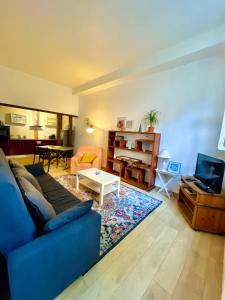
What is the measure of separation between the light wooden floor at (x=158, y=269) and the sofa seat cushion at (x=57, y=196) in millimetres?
710

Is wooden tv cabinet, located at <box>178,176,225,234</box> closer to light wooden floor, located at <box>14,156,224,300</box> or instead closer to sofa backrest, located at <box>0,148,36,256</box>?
light wooden floor, located at <box>14,156,224,300</box>

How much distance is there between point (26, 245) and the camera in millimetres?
912

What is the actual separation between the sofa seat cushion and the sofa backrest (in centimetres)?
65

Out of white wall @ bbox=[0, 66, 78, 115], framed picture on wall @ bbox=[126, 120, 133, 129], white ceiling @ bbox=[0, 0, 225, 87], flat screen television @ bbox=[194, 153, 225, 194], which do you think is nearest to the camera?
white ceiling @ bbox=[0, 0, 225, 87]

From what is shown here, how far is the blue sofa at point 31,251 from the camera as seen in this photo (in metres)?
0.86

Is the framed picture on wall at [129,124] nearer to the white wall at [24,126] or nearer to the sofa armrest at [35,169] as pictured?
the sofa armrest at [35,169]

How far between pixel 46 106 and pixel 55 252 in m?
4.84

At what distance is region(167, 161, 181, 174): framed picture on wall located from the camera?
118 inches

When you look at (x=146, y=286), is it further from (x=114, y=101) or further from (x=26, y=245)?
(x=114, y=101)

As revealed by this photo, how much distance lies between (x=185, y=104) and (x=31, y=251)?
3306mm

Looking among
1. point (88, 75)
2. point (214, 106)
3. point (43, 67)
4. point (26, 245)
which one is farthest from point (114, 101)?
point (26, 245)

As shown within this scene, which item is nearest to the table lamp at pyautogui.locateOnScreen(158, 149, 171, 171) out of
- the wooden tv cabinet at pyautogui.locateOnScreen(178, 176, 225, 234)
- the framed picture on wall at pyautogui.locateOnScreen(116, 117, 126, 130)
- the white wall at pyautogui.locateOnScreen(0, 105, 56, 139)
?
the wooden tv cabinet at pyautogui.locateOnScreen(178, 176, 225, 234)

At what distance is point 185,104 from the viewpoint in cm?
294

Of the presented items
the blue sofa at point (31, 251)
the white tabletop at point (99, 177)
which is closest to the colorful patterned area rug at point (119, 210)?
the white tabletop at point (99, 177)
